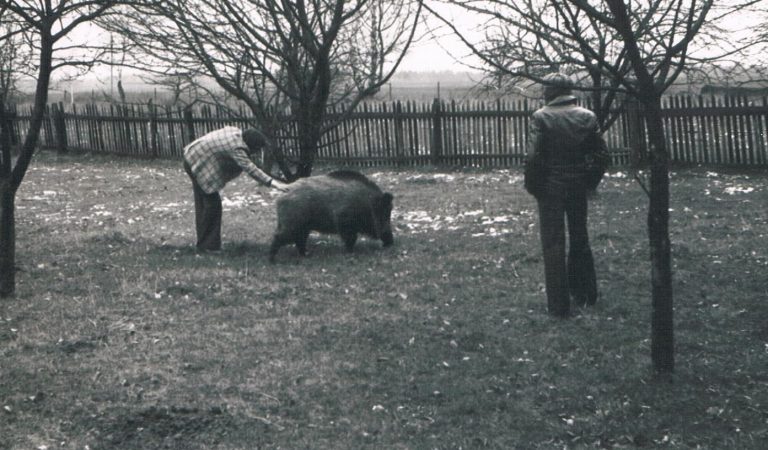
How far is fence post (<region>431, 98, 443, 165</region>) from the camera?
20719mm

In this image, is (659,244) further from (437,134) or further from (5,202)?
(437,134)

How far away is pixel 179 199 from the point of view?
54.3 ft

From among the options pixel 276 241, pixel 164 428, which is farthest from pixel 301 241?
pixel 164 428

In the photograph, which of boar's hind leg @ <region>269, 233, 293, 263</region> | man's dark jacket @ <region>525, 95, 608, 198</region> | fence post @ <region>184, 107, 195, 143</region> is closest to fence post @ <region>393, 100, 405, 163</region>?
fence post @ <region>184, 107, 195, 143</region>

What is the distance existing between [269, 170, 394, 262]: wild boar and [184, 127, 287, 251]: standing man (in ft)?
3.01

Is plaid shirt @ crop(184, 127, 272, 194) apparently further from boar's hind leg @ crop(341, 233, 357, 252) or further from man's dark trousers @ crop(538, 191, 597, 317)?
man's dark trousers @ crop(538, 191, 597, 317)

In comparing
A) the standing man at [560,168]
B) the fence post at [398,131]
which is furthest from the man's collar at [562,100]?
the fence post at [398,131]

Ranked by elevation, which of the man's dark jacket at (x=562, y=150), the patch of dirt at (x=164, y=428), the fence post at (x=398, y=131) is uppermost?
the fence post at (x=398, y=131)

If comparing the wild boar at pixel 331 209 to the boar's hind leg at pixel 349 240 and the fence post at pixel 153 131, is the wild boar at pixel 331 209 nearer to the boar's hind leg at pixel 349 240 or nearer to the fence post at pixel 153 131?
the boar's hind leg at pixel 349 240

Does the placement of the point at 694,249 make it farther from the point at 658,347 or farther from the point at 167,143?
the point at 167,143

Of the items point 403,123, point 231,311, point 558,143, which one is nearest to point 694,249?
point 558,143

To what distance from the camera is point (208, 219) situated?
35.4 ft

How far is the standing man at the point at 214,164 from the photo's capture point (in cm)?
1066

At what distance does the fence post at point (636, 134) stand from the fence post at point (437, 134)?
14.4 feet
